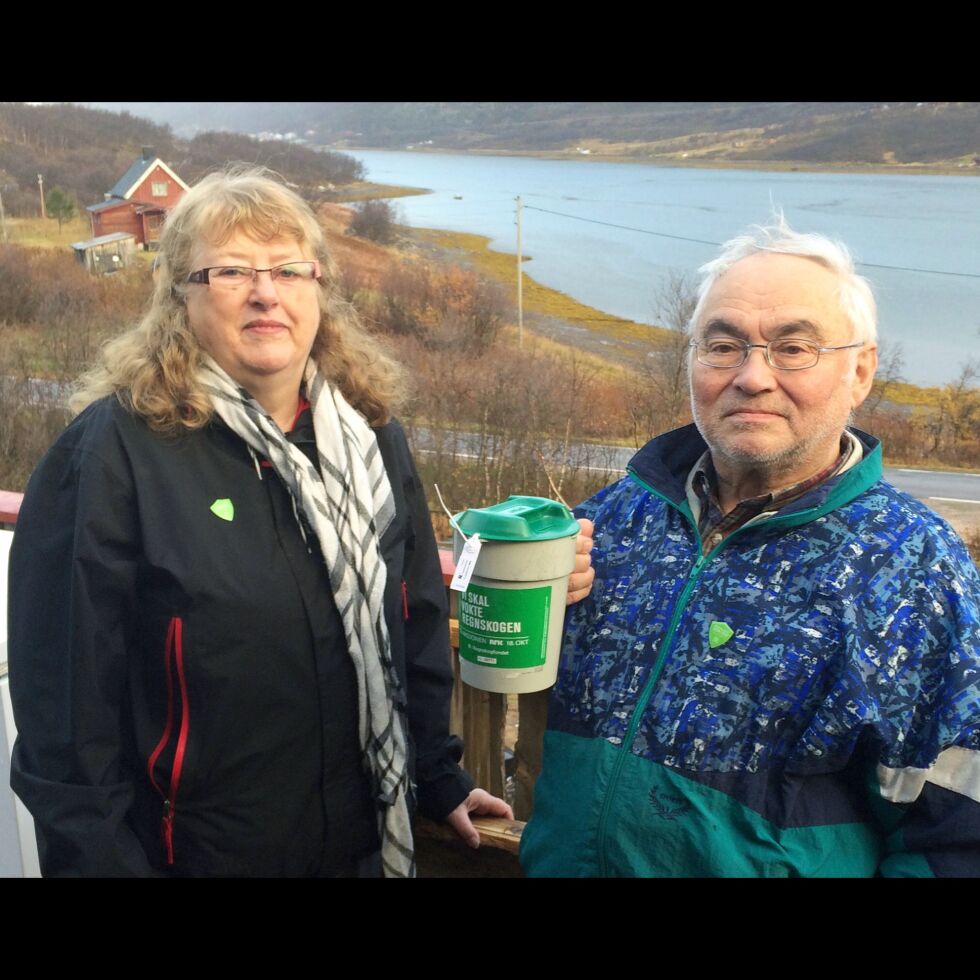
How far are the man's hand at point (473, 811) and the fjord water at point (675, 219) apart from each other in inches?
1834

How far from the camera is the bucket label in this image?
1708 mm

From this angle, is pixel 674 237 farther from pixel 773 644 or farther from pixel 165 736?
pixel 165 736

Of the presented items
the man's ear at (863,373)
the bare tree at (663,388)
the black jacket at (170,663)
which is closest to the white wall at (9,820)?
the black jacket at (170,663)

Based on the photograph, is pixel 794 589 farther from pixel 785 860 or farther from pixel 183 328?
pixel 183 328

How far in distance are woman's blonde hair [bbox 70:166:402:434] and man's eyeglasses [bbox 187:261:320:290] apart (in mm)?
43

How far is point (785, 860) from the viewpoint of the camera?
146cm

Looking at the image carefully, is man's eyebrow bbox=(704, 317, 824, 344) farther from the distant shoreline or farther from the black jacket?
the distant shoreline

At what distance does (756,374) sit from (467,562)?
1.81 ft

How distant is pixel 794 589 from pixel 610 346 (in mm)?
44999

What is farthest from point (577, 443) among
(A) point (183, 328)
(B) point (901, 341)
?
(A) point (183, 328)

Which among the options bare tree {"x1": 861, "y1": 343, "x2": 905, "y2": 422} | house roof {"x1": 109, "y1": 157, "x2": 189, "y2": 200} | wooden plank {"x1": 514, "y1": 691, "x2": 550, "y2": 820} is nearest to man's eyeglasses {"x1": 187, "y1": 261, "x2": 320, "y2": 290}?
wooden plank {"x1": 514, "y1": 691, "x2": 550, "y2": 820}

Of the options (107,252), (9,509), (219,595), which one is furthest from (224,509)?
(107,252)

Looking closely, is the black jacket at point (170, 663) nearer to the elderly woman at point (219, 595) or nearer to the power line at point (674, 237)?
the elderly woman at point (219, 595)

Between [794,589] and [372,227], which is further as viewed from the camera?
[372,227]
